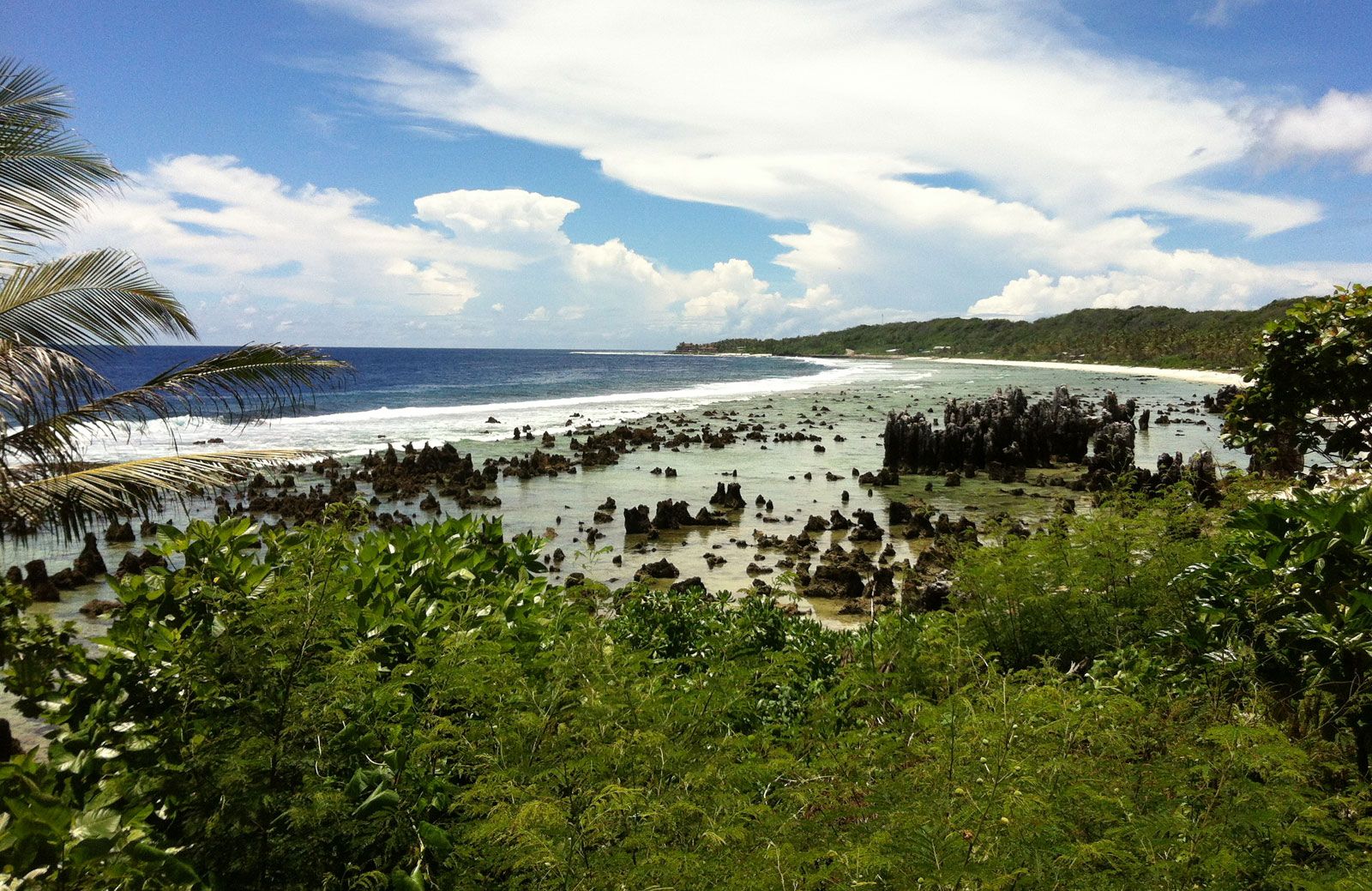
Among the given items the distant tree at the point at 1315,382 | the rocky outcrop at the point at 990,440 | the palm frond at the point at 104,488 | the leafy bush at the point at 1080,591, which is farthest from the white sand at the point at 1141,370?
the palm frond at the point at 104,488

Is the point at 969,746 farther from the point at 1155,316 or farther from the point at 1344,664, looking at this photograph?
the point at 1155,316

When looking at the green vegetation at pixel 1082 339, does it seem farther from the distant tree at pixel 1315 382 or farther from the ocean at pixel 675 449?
the distant tree at pixel 1315 382

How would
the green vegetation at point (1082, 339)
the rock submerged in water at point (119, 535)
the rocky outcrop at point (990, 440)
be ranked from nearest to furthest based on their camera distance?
1. the rock submerged in water at point (119, 535)
2. the rocky outcrop at point (990, 440)
3. the green vegetation at point (1082, 339)

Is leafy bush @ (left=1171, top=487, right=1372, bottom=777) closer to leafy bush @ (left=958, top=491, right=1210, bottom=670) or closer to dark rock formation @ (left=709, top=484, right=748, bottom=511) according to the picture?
leafy bush @ (left=958, top=491, right=1210, bottom=670)

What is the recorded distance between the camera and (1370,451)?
8648mm

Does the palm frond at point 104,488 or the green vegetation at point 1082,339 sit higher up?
the green vegetation at point 1082,339

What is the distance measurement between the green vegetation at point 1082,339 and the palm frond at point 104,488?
173 feet

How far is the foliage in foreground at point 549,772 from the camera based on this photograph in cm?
238

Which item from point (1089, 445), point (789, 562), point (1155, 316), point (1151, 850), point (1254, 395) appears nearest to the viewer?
point (1151, 850)

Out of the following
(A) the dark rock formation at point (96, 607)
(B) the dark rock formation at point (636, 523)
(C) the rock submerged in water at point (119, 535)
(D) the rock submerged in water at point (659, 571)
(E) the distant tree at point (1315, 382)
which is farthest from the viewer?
(C) the rock submerged in water at point (119, 535)

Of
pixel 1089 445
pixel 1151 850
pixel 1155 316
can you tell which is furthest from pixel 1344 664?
pixel 1155 316

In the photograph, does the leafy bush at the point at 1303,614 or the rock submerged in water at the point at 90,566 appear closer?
the leafy bush at the point at 1303,614

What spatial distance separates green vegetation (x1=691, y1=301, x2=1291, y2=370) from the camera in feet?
250

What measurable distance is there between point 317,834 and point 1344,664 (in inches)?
181
